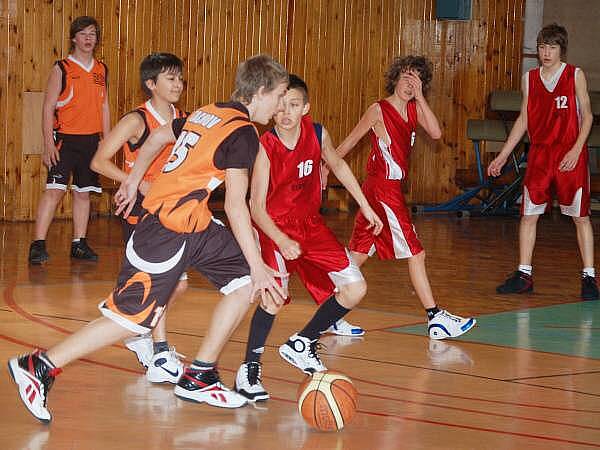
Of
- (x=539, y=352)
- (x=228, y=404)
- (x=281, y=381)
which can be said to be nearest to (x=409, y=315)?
(x=539, y=352)

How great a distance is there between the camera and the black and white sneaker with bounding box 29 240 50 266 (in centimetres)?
889

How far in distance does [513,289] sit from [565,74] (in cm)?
161

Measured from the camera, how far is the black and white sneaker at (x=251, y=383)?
15.7 feet

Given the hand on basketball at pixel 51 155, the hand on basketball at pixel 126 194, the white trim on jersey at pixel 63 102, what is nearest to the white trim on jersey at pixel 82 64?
the white trim on jersey at pixel 63 102

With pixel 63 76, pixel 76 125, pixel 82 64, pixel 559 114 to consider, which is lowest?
pixel 76 125

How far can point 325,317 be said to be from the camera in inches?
217

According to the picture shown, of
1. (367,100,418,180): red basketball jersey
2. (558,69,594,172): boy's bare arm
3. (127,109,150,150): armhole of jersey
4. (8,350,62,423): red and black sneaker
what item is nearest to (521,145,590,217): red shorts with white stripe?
(558,69,594,172): boy's bare arm

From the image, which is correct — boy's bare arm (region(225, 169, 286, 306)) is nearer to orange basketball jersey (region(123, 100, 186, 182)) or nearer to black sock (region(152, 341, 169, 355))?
black sock (region(152, 341, 169, 355))

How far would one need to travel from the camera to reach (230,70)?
13.7m

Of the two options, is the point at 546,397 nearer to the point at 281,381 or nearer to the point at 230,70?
the point at 281,381

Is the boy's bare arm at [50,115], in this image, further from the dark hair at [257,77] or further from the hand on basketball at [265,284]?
the hand on basketball at [265,284]

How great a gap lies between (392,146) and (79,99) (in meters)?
3.55

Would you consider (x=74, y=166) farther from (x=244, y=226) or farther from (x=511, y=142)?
(x=244, y=226)

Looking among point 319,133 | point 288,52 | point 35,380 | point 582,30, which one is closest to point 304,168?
point 319,133
